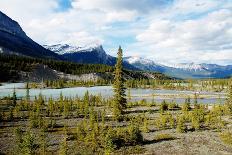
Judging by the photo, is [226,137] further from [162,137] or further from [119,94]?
[119,94]

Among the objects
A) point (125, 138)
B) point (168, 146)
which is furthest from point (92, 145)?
point (168, 146)

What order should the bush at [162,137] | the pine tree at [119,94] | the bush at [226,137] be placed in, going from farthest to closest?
1. the pine tree at [119,94]
2. the bush at [162,137]
3. the bush at [226,137]

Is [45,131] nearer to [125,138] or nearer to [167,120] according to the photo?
[125,138]

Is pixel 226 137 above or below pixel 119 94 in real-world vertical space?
below

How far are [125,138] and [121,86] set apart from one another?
103ft

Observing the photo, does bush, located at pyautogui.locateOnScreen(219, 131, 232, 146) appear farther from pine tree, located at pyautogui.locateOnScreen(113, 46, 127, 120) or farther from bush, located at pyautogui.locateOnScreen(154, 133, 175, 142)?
pine tree, located at pyautogui.locateOnScreen(113, 46, 127, 120)

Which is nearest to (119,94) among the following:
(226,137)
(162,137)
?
(162,137)

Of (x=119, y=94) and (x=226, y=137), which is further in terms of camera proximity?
(x=119, y=94)

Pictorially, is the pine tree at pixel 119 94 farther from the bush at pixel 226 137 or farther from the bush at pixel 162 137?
the bush at pixel 226 137

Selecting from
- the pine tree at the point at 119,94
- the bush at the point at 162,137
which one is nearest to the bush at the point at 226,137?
the bush at the point at 162,137

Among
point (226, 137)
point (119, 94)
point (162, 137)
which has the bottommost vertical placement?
point (226, 137)

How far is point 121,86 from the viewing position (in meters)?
83.2

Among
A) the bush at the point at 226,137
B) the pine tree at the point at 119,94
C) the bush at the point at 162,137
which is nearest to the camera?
the bush at the point at 226,137

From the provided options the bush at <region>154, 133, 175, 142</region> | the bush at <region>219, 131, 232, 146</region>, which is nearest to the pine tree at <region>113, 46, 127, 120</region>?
the bush at <region>154, 133, 175, 142</region>
